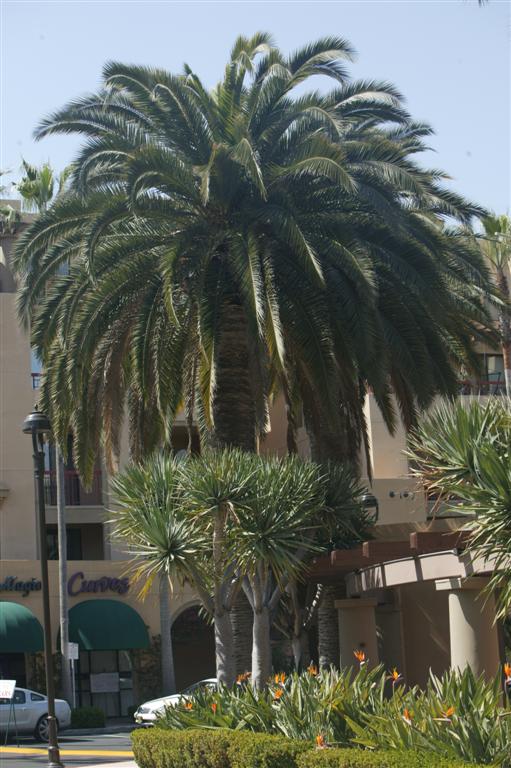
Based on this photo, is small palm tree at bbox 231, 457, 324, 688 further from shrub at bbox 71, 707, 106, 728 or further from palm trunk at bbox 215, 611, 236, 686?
shrub at bbox 71, 707, 106, 728

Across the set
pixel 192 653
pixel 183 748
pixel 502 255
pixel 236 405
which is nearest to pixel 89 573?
pixel 192 653

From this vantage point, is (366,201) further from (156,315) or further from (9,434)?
(9,434)

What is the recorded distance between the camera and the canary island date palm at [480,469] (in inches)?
549

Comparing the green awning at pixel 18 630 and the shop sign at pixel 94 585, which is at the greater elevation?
the shop sign at pixel 94 585

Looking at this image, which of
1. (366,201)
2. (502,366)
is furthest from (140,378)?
(502,366)

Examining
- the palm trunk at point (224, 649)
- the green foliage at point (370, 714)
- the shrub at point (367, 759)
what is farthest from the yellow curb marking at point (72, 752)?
the shrub at point (367, 759)

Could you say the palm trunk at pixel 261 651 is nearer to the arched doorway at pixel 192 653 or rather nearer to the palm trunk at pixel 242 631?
the palm trunk at pixel 242 631

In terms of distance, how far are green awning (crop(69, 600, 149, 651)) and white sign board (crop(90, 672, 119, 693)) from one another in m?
1.87

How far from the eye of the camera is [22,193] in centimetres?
4662

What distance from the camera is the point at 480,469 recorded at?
14477 mm

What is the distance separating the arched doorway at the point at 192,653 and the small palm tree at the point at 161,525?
2635 cm

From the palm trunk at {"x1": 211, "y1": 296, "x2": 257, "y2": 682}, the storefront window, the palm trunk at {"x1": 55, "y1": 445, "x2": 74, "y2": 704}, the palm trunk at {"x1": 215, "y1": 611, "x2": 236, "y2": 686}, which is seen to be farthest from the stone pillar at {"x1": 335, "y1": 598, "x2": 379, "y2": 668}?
the storefront window

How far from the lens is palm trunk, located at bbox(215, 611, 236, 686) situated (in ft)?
67.7

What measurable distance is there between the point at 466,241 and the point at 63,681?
21.6m
